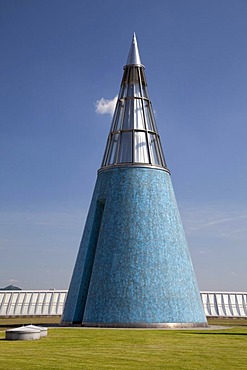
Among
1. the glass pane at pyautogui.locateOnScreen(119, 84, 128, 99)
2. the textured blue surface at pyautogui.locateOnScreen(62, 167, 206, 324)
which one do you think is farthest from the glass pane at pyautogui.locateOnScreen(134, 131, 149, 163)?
the glass pane at pyautogui.locateOnScreen(119, 84, 128, 99)

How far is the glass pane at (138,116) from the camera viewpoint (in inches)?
1239

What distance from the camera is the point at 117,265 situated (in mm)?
26953

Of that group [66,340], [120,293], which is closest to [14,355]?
[66,340]

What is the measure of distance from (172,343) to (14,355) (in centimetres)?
629

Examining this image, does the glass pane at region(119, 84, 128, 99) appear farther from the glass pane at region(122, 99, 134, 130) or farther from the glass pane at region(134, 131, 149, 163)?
the glass pane at region(134, 131, 149, 163)

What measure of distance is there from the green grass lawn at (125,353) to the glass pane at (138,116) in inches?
638

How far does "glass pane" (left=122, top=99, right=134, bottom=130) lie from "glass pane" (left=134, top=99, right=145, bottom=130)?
0.93 feet

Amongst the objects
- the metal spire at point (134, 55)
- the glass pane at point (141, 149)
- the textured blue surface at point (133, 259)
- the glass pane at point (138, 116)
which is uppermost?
the metal spire at point (134, 55)

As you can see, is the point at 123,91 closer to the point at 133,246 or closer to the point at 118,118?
the point at 118,118

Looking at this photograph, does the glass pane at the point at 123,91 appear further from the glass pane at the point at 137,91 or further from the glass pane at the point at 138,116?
the glass pane at the point at 138,116

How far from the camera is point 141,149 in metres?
30.6

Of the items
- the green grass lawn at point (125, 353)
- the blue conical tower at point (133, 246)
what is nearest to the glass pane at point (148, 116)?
the blue conical tower at point (133, 246)

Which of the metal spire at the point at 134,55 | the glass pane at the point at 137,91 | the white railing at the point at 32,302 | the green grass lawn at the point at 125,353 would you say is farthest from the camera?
the white railing at the point at 32,302

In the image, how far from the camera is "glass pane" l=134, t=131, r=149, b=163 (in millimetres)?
30297
